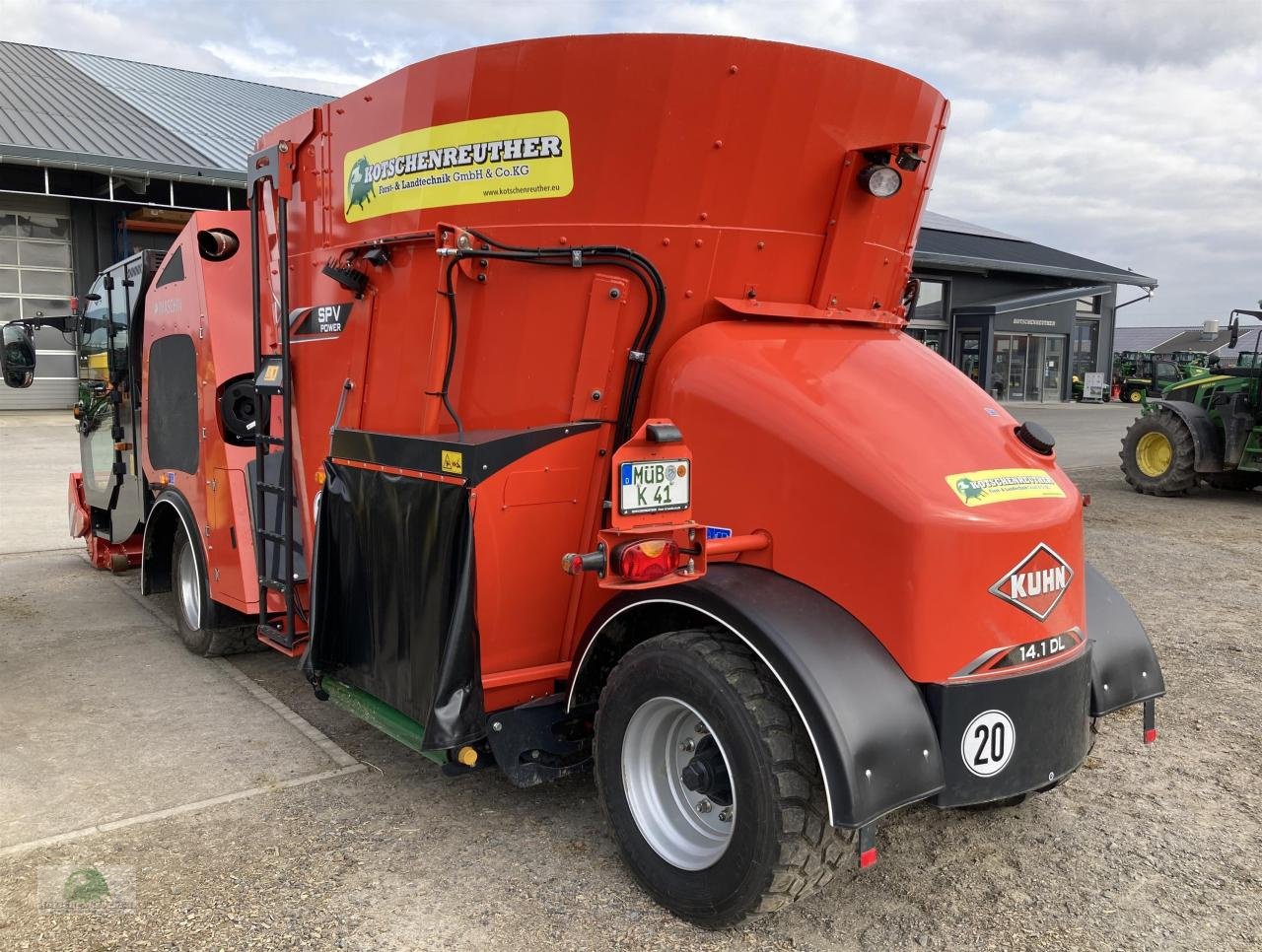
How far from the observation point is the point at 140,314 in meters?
5.91

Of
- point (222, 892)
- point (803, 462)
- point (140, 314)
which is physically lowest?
point (222, 892)

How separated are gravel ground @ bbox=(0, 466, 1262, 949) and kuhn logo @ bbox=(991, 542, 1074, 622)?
979 millimetres

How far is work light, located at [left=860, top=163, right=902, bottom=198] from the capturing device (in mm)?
3299

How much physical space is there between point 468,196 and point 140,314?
3.48 meters

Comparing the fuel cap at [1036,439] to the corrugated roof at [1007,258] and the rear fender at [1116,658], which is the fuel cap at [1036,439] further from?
the corrugated roof at [1007,258]

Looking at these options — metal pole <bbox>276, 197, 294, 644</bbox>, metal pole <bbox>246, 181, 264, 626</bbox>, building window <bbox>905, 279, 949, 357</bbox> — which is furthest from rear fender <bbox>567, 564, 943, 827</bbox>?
building window <bbox>905, 279, 949, 357</bbox>

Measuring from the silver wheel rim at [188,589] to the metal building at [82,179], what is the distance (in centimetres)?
1451

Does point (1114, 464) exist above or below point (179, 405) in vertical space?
below

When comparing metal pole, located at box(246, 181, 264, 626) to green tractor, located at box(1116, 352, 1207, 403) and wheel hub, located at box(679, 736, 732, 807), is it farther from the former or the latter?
green tractor, located at box(1116, 352, 1207, 403)

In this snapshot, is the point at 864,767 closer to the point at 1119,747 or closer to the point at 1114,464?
Result: the point at 1119,747

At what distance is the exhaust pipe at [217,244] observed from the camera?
4922 millimetres

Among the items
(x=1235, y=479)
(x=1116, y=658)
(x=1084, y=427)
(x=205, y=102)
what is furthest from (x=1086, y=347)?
(x=1116, y=658)

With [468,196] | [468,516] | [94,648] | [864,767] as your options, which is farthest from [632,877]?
[94,648]

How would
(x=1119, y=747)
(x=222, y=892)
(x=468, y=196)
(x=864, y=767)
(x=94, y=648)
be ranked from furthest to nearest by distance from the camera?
1. (x=94, y=648)
2. (x=1119, y=747)
3. (x=468, y=196)
4. (x=222, y=892)
5. (x=864, y=767)
